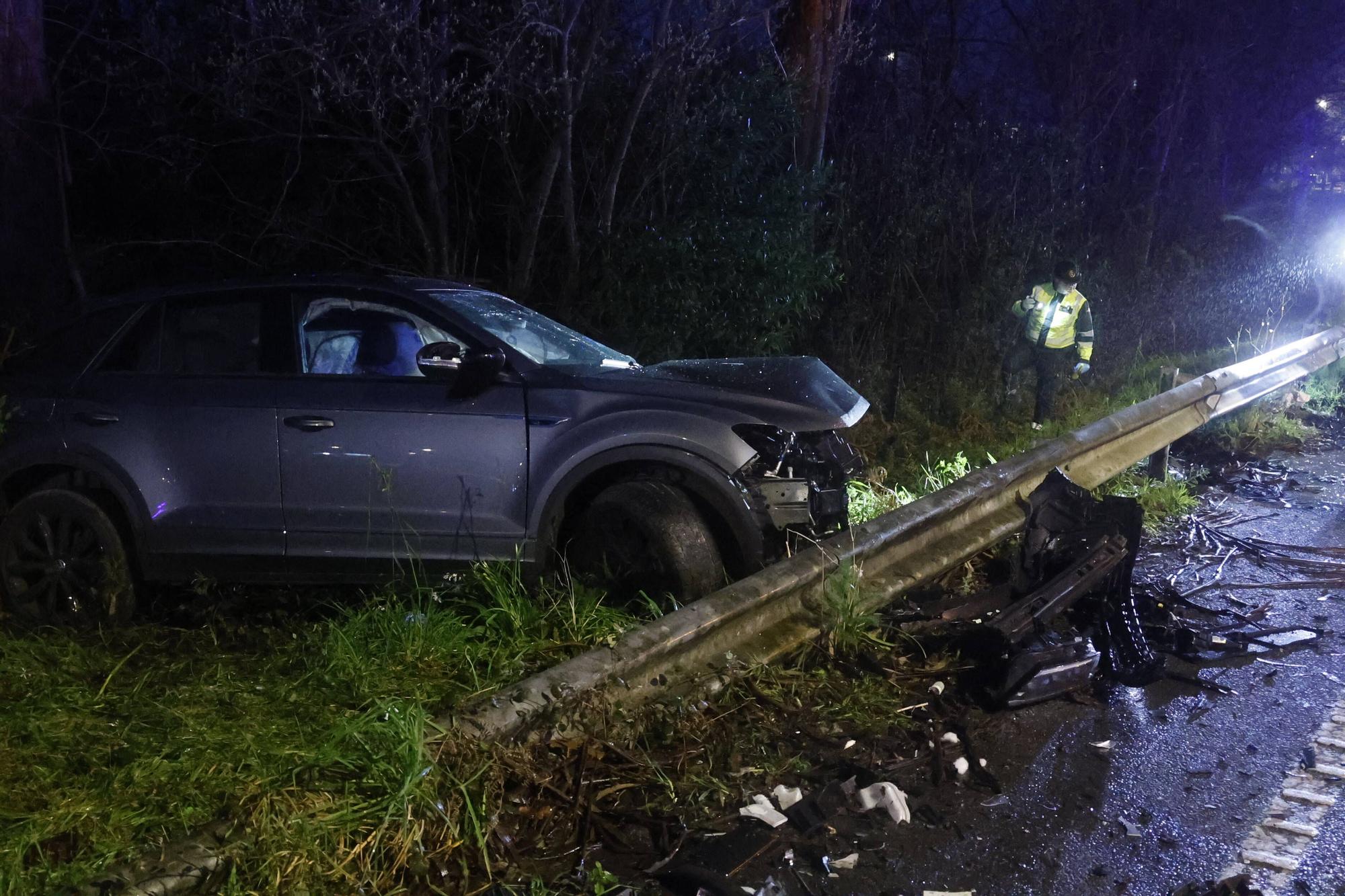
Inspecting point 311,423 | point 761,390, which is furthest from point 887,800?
point 311,423

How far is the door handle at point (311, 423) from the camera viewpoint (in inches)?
215

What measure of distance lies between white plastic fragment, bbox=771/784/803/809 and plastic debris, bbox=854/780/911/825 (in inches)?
7.4

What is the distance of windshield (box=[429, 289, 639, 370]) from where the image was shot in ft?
19.2

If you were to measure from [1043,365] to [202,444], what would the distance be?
24.4ft

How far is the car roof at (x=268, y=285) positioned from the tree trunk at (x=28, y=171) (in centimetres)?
330

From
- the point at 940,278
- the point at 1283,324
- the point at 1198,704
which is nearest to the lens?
the point at 1198,704

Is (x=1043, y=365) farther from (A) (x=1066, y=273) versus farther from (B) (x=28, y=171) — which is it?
(B) (x=28, y=171)

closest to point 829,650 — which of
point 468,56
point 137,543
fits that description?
point 137,543

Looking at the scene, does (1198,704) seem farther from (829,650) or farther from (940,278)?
(940,278)

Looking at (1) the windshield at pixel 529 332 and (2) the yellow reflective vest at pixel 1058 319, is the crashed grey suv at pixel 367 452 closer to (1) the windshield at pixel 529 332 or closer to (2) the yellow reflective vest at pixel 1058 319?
(1) the windshield at pixel 529 332

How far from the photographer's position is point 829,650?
4918 mm

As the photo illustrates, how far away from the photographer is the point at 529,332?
612cm

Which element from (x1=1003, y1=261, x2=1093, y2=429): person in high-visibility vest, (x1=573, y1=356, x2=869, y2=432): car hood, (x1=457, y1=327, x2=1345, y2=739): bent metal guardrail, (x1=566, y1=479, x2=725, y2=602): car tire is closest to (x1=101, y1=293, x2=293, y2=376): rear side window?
(x1=573, y1=356, x2=869, y2=432): car hood

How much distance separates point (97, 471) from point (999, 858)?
4.36 meters
